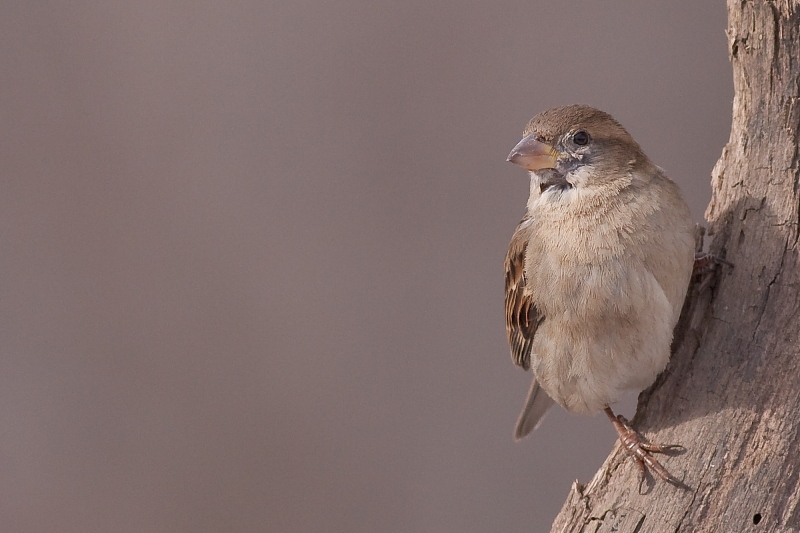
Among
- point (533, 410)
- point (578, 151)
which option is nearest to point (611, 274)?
point (578, 151)

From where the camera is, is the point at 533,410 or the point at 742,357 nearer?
the point at 742,357

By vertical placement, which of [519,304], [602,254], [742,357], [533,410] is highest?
[602,254]

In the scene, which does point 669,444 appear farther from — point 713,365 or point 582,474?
point 582,474

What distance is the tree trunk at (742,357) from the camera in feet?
5.76

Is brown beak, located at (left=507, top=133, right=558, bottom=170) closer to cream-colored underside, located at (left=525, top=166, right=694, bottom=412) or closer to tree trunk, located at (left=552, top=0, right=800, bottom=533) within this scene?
cream-colored underside, located at (left=525, top=166, right=694, bottom=412)

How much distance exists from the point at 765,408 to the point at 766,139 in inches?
23.5

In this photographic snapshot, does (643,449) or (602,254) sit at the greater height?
(602,254)

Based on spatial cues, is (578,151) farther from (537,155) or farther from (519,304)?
(519,304)

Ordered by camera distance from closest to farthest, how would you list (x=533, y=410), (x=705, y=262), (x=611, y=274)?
(x=611, y=274), (x=705, y=262), (x=533, y=410)

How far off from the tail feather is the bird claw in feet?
1.40

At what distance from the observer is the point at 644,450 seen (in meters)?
1.87

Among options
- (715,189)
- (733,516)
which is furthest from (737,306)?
(733,516)

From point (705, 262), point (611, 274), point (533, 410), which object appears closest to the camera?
point (611, 274)

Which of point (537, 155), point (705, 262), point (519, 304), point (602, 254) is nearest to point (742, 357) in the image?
point (705, 262)
